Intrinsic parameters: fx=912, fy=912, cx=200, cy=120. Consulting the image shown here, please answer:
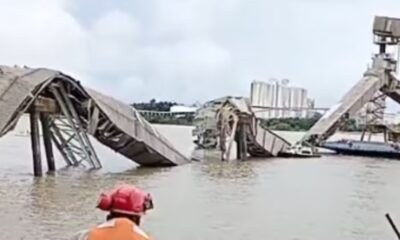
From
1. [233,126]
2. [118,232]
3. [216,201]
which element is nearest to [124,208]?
[118,232]

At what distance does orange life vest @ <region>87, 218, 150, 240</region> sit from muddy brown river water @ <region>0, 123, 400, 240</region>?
14.3 meters

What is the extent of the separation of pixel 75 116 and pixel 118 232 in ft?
103

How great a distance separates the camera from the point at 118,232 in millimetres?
4105

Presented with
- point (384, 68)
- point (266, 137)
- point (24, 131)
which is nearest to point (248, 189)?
point (266, 137)

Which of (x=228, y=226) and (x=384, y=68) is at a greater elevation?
(x=384, y=68)

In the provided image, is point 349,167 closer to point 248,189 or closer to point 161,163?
point 161,163

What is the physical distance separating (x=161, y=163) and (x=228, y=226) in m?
21.0

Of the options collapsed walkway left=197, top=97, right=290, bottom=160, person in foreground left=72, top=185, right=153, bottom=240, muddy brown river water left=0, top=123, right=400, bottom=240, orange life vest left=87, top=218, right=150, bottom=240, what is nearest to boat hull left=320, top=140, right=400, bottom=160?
collapsed walkway left=197, top=97, right=290, bottom=160

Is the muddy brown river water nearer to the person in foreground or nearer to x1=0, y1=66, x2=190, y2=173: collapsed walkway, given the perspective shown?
x1=0, y1=66, x2=190, y2=173: collapsed walkway

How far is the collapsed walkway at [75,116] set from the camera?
2931 centimetres

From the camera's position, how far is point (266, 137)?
5925 centimetres

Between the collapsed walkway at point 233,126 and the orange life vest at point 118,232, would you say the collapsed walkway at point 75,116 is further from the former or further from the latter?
the orange life vest at point 118,232

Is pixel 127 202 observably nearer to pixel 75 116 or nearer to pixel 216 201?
pixel 216 201

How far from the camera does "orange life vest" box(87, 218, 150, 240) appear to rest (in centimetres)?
409
